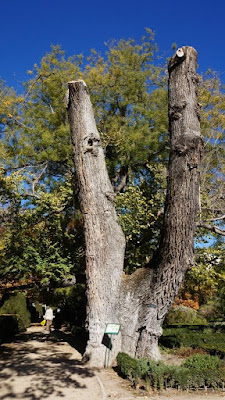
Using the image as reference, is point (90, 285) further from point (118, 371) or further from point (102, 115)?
point (102, 115)

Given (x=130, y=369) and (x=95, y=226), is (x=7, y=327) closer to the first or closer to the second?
(x=95, y=226)

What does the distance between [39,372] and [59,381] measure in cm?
85

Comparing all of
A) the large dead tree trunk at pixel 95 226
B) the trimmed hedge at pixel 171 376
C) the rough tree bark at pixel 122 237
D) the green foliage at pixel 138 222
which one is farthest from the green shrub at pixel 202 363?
the green foliage at pixel 138 222

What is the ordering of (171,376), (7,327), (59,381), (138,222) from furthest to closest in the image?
1. (138,222)
2. (7,327)
3. (59,381)
4. (171,376)

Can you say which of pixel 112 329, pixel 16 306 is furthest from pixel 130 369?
pixel 16 306

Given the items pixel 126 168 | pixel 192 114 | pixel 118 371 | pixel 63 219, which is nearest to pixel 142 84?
pixel 126 168

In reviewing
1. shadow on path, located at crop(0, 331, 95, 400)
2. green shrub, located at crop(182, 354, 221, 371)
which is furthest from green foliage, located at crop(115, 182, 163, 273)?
green shrub, located at crop(182, 354, 221, 371)

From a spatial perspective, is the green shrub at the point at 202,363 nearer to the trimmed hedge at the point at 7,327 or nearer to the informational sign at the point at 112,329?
the informational sign at the point at 112,329

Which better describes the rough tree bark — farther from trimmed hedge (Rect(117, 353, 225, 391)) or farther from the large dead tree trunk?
trimmed hedge (Rect(117, 353, 225, 391))

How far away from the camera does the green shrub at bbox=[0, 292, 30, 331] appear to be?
15.5 m

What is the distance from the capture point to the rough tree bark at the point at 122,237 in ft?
23.6

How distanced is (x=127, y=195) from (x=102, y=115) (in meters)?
5.50

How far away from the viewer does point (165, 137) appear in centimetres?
1647

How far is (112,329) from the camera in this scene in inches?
318
